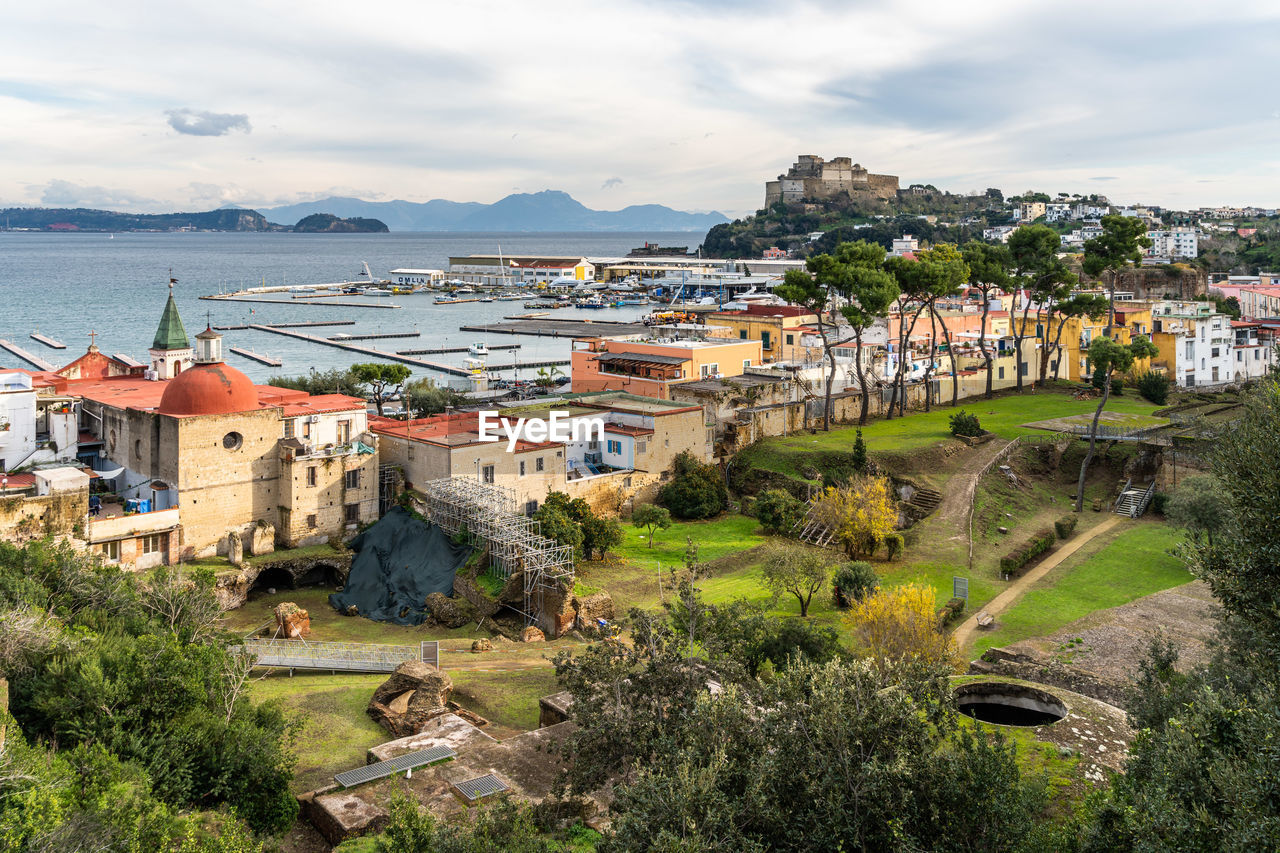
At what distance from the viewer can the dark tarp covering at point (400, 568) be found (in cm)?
3353

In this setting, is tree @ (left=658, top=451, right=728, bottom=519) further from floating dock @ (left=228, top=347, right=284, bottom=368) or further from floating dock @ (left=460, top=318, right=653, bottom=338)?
floating dock @ (left=460, top=318, right=653, bottom=338)

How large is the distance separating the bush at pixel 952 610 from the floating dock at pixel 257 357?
6834 cm

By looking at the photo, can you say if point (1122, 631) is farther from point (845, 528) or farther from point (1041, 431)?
point (1041, 431)

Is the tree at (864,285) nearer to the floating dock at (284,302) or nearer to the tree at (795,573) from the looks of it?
the tree at (795,573)

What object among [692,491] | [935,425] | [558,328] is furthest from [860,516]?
[558,328]

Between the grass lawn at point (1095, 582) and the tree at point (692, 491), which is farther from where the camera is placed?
the tree at point (692, 491)

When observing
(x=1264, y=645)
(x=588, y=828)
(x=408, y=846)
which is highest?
(x=1264, y=645)

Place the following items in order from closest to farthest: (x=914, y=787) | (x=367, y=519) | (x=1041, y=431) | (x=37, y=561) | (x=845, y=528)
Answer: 1. (x=914, y=787)
2. (x=37, y=561)
3. (x=845, y=528)
4. (x=367, y=519)
5. (x=1041, y=431)

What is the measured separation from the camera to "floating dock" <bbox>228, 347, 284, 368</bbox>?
84688mm

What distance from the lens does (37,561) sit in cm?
2714

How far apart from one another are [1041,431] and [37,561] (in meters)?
42.9

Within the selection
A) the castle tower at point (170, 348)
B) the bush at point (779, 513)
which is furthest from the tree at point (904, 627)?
the castle tower at point (170, 348)

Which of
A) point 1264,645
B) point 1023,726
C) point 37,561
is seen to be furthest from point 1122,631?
point 37,561

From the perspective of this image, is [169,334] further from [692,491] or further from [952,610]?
[952,610]
